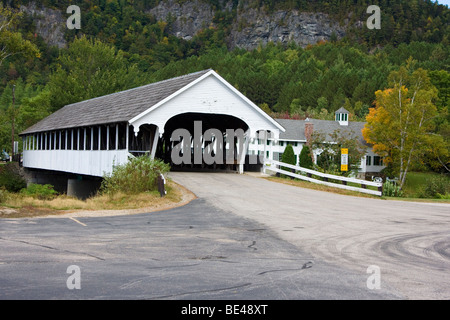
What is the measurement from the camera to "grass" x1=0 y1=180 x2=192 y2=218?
54.7 feet

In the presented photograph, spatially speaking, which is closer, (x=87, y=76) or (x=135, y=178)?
(x=135, y=178)

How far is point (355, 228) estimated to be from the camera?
14.5 metres

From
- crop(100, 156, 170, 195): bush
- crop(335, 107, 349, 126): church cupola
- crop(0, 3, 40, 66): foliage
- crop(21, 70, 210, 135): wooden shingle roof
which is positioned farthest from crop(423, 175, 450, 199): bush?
crop(335, 107, 349, 126): church cupola

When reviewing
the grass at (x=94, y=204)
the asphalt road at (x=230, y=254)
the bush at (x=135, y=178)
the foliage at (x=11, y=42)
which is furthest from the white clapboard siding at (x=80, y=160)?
the asphalt road at (x=230, y=254)

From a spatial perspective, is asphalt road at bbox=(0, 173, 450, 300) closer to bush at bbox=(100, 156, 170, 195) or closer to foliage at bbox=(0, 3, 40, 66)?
bush at bbox=(100, 156, 170, 195)

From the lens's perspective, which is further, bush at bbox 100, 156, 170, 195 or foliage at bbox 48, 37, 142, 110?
foliage at bbox 48, 37, 142, 110

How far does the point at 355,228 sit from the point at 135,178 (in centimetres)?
951

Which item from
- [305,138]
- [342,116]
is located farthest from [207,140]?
[342,116]

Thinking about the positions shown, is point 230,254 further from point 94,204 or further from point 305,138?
point 305,138

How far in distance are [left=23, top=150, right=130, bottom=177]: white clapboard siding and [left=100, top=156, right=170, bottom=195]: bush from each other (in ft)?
7.51

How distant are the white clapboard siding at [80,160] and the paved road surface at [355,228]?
4.33 metres

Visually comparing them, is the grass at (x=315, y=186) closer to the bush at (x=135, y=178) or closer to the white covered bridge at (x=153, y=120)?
the white covered bridge at (x=153, y=120)

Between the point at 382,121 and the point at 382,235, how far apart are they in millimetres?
50876
